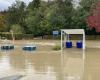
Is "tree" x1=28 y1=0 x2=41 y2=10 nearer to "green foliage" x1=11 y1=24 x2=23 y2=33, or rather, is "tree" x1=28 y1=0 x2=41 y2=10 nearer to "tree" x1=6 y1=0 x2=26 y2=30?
"tree" x1=6 y1=0 x2=26 y2=30

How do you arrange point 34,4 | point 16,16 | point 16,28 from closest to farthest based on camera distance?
point 16,28 < point 16,16 < point 34,4

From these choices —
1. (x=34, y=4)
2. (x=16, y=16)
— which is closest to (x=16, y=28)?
(x=16, y=16)

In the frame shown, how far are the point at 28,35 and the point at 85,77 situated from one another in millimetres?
51381

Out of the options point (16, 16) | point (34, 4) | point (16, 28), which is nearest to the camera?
point (16, 28)

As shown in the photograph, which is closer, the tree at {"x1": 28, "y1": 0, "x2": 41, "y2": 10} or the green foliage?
the green foliage

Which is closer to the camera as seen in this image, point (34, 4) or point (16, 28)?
point (16, 28)

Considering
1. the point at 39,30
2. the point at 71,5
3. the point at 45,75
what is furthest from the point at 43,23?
the point at 45,75

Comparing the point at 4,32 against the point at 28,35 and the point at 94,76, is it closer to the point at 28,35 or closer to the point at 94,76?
the point at 28,35

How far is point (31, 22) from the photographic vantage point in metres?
67.2

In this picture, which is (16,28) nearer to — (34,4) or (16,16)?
(16,16)

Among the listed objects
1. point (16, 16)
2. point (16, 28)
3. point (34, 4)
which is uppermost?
A: point (34, 4)

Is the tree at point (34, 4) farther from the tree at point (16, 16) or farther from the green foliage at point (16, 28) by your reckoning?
the green foliage at point (16, 28)

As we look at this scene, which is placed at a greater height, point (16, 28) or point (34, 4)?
point (34, 4)

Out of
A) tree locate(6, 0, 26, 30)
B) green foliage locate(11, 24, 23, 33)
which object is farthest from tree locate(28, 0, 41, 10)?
green foliage locate(11, 24, 23, 33)
